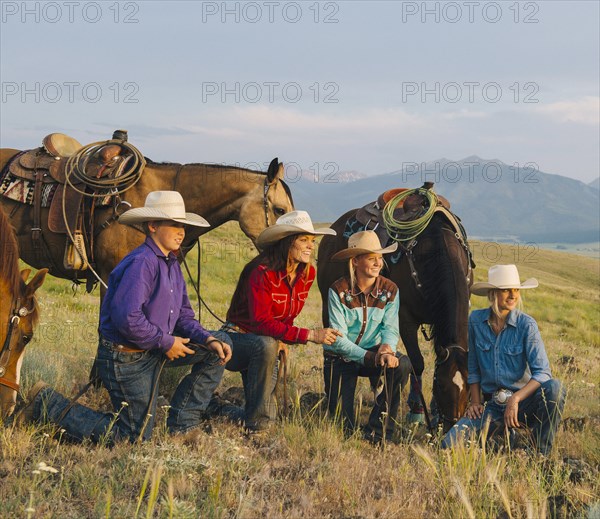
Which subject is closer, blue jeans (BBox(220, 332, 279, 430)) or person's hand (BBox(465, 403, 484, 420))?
person's hand (BBox(465, 403, 484, 420))

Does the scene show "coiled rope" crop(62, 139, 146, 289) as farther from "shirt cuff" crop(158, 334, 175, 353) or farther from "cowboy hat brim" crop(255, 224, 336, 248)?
"shirt cuff" crop(158, 334, 175, 353)

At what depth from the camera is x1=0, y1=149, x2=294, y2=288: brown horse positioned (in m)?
6.78

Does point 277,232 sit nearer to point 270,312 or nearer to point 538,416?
point 270,312

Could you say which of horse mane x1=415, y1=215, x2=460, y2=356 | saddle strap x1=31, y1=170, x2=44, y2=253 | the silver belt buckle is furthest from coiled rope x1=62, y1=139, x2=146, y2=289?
the silver belt buckle

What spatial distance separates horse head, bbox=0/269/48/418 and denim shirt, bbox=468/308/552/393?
329 centimetres

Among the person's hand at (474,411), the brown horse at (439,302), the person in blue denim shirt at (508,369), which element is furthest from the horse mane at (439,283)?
the person's hand at (474,411)

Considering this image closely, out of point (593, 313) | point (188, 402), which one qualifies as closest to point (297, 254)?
point (188, 402)

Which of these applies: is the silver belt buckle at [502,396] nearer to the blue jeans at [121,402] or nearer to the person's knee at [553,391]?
the person's knee at [553,391]

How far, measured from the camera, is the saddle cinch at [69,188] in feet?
22.1

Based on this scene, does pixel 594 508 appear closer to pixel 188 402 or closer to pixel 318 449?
pixel 318 449

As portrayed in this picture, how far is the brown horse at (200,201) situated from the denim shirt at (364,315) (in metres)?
1.35

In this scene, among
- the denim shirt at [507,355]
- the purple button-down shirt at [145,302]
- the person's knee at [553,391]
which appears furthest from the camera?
the denim shirt at [507,355]

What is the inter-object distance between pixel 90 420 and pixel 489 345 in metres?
3.08

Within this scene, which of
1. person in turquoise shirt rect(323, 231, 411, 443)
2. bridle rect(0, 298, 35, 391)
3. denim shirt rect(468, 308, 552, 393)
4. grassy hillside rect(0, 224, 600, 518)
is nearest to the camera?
grassy hillside rect(0, 224, 600, 518)
